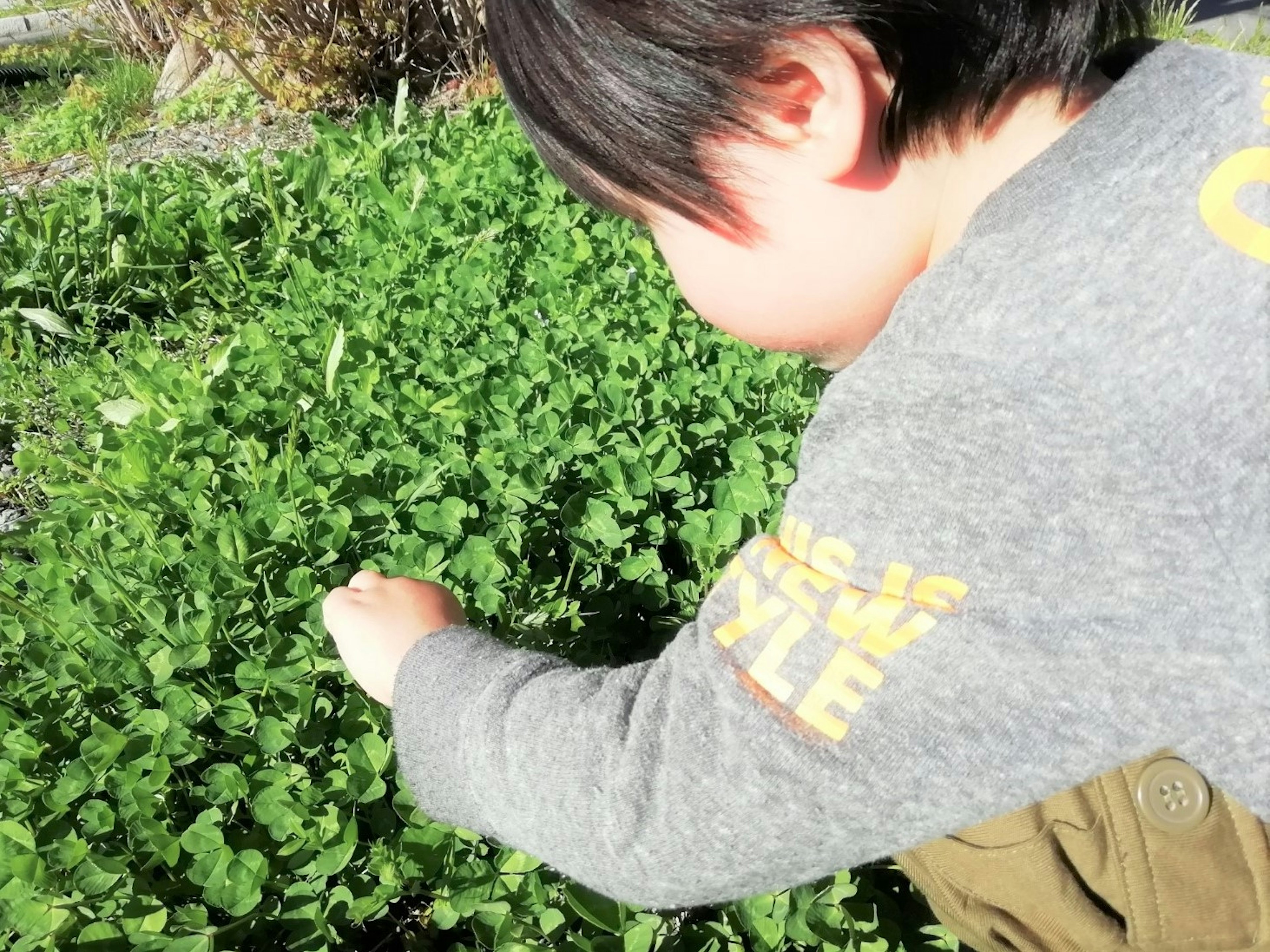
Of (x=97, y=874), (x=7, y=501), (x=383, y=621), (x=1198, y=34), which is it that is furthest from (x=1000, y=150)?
(x=1198, y=34)

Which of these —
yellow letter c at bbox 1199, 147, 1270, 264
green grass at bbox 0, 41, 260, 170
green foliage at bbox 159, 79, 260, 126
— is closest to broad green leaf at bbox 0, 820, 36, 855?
yellow letter c at bbox 1199, 147, 1270, 264

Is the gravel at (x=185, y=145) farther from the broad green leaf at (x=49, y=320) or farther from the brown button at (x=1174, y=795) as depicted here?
the brown button at (x=1174, y=795)

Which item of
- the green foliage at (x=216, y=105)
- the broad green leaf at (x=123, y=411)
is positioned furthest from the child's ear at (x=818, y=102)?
the green foliage at (x=216, y=105)

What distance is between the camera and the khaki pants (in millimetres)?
1193

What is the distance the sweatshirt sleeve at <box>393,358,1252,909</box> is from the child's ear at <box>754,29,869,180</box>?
0.83 ft

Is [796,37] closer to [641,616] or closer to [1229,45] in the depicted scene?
[641,616]

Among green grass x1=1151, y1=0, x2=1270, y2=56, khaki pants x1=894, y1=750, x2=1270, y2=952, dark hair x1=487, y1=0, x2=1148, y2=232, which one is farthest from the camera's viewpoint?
green grass x1=1151, y1=0, x2=1270, y2=56

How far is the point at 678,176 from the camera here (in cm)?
120

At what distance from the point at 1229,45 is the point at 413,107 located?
13.9 ft

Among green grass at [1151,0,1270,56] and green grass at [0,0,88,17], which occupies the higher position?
green grass at [1151,0,1270,56]

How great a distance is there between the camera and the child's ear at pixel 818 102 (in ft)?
3.57

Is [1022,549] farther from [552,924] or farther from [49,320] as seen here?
[49,320]

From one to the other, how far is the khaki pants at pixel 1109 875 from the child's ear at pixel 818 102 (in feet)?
2.53

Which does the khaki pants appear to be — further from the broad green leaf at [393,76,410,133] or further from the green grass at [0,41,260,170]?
the green grass at [0,41,260,170]
